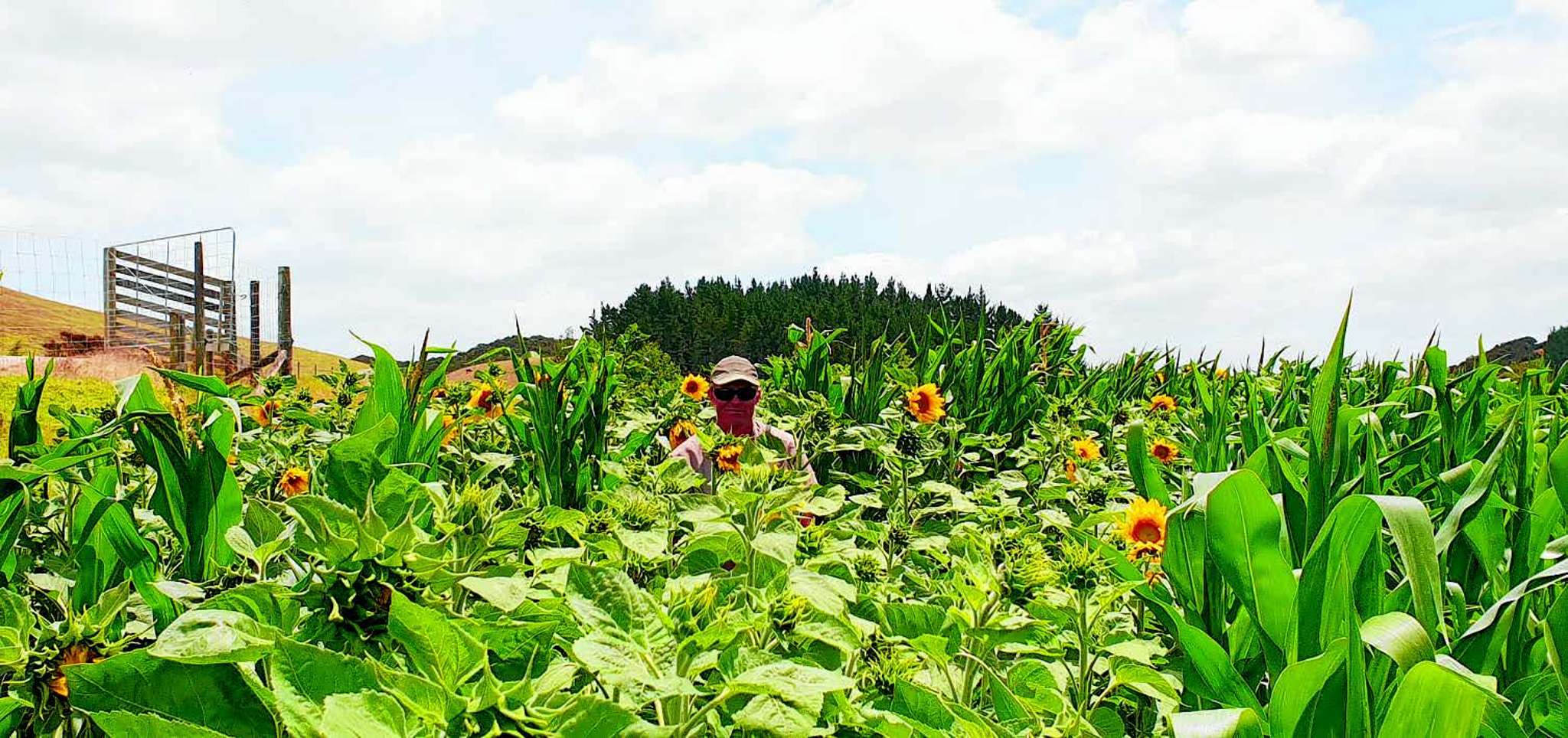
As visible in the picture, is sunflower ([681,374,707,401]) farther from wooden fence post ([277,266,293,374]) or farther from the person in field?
wooden fence post ([277,266,293,374])

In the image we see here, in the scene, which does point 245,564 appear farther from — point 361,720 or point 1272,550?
point 1272,550

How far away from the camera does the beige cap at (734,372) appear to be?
356 centimetres

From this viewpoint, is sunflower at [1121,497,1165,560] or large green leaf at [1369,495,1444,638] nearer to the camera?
large green leaf at [1369,495,1444,638]

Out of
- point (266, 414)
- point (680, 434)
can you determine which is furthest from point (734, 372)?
point (266, 414)

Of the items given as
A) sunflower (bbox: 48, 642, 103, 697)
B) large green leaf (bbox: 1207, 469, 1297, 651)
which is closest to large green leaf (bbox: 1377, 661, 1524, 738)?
large green leaf (bbox: 1207, 469, 1297, 651)

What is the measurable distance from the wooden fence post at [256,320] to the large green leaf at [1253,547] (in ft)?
51.5

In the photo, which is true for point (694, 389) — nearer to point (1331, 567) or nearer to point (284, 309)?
point (1331, 567)

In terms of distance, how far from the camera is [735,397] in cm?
Result: 363

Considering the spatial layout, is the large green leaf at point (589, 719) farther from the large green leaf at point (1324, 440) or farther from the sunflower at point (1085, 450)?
the sunflower at point (1085, 450)

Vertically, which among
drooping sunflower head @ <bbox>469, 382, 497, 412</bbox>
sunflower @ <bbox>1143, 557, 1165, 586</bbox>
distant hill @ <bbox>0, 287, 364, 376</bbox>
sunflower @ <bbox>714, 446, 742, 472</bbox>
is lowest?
sunflower @ <bbox>1143, 557, 1165, 586</bbox>

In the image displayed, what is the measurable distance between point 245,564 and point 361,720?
646 mm

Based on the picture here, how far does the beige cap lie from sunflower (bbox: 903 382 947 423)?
517mm

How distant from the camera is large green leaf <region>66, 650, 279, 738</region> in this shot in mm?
745

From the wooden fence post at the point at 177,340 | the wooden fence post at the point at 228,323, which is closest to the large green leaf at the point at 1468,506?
the wooden fence post at the point at 177,340
